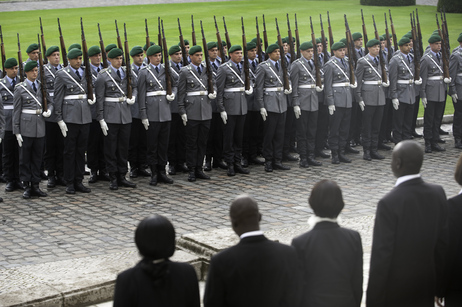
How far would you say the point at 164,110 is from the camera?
11336mm

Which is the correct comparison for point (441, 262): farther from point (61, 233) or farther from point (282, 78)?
point (282, 78)

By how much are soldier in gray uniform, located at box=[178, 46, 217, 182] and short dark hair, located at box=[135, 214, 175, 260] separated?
754cm

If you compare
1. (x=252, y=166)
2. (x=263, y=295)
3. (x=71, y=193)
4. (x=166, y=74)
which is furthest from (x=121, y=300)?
(x=252, y=166)

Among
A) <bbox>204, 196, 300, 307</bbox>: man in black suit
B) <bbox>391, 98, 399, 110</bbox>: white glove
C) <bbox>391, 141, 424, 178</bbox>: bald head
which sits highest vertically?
<bbox>391, 141, 424, 178</bbox>: bald head

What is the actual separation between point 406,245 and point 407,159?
0.51 meters

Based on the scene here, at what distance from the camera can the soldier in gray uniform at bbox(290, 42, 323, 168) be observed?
40.5ft

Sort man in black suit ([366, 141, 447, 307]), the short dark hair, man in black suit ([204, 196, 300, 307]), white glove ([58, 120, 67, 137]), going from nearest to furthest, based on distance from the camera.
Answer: the short dark hair
man in black suit ([204, 196, 300, 307])
man in black suit ([366, 141, 447, 307])
white glove ([58, 120, 67, 137])

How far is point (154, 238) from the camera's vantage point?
3.83 m

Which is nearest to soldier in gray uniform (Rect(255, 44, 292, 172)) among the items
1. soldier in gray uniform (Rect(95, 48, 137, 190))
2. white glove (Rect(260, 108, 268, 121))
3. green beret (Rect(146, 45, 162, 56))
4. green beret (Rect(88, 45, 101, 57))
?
white glove (Rect(260, 108, 268, 121))

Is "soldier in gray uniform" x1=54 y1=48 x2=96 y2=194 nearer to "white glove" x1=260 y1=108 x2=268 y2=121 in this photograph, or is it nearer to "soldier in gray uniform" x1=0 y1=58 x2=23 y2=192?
"soldier in gray uniform" x1=0 y1=58 x2=23 y2=192

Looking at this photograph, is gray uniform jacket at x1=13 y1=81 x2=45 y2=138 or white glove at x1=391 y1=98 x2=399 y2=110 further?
white glove at x1=391 y1=98 x2=399 y2=110

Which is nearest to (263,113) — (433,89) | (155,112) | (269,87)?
(269,87)

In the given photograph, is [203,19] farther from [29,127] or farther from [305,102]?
[29,127]

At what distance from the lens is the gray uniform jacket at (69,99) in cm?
1075
